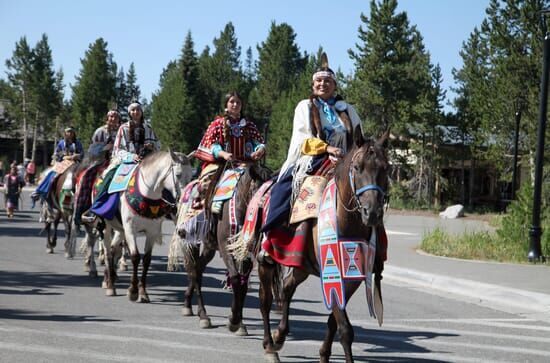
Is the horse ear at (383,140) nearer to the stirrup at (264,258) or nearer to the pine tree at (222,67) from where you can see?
the stirrup at (264,258)

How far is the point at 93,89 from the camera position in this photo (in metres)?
78.0

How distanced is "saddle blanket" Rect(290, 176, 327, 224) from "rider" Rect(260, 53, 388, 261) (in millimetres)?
101

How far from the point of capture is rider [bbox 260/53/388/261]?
6.76 metres

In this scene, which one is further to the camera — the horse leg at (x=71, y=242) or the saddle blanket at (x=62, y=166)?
the saddle blanket at (x=62, y=166)

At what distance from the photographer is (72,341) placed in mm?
7250

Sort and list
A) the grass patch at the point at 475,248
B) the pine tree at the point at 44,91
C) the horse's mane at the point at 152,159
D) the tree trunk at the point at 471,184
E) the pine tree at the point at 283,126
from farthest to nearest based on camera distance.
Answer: the pine tree at the point at 44,91 < the pine tree at the point at 283,126 < the tree trunk at the point at 471,184 < the grass patch at the point at 475,248 < the horse's mane at the point at 152,159

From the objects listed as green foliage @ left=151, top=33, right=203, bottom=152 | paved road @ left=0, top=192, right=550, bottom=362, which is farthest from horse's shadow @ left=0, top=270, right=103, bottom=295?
green foliage @ left=151, top=33, right=203, bottom=152

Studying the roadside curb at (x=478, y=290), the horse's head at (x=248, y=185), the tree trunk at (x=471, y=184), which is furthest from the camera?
the tree trunk at (x=471, y=184)

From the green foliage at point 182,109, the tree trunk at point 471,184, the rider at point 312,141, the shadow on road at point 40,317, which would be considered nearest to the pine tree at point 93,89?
the green foliage at point 182,109

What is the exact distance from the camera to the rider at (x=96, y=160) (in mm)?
12133

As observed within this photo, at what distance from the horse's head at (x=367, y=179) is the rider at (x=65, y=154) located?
1086 cm

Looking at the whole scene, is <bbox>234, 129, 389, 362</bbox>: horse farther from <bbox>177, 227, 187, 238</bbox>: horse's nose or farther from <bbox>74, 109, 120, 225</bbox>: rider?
<bbox>74, 109, 120, 225</bbox>: rider

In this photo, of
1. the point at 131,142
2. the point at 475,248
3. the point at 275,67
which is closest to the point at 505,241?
the point at 475,248

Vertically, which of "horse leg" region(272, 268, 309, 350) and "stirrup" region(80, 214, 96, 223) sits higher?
"stirrup" region(80, 214, 96, 223)
